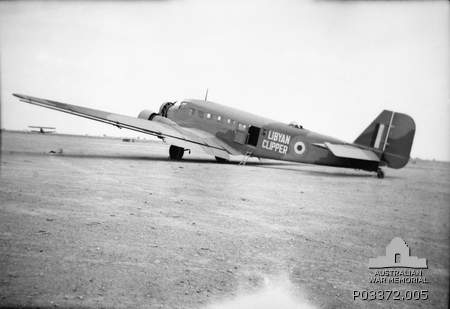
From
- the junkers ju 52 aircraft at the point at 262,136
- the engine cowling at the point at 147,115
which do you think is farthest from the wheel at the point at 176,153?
the engine cowling at the point at 147,115

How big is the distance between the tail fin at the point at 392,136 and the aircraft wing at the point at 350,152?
387 mm

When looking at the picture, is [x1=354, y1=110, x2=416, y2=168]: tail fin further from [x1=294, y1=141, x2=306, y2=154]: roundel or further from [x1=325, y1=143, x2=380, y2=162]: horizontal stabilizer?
[x1=294, y1=141, x2=306, y2=154]: roundel

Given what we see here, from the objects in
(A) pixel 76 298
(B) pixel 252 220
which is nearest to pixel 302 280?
(B) pixel 252 220

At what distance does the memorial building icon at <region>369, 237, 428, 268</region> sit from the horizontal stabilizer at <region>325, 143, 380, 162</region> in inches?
311

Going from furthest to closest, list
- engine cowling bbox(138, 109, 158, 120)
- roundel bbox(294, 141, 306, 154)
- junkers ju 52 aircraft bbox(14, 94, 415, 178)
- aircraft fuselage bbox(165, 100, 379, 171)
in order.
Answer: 1. engine cowling bbox(138, 109, 158, 120)
2. roundel bbox(294, 141, 306, 154)
3. aircraft fuselage bbox(165, 100, 379, 171)
4. junkers ju 52 aircraft bbox(14, 94, 415, 178)

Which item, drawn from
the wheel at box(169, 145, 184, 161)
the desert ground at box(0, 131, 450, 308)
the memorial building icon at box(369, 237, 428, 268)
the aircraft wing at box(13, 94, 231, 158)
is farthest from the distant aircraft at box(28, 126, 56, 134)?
the wheel at box(169, 145, 184, 161)

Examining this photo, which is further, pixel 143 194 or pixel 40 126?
pixel 143 194

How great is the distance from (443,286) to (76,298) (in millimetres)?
3744

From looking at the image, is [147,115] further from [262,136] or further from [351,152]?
[351,152]

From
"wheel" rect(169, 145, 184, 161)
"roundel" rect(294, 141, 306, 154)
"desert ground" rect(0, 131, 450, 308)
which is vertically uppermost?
"roundel" rect(294, 141, 306, 154)

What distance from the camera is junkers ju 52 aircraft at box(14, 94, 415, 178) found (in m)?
12.1

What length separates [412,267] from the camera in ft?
12.4

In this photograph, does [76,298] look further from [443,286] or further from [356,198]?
[356,198]

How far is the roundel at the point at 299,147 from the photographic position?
522 inches
